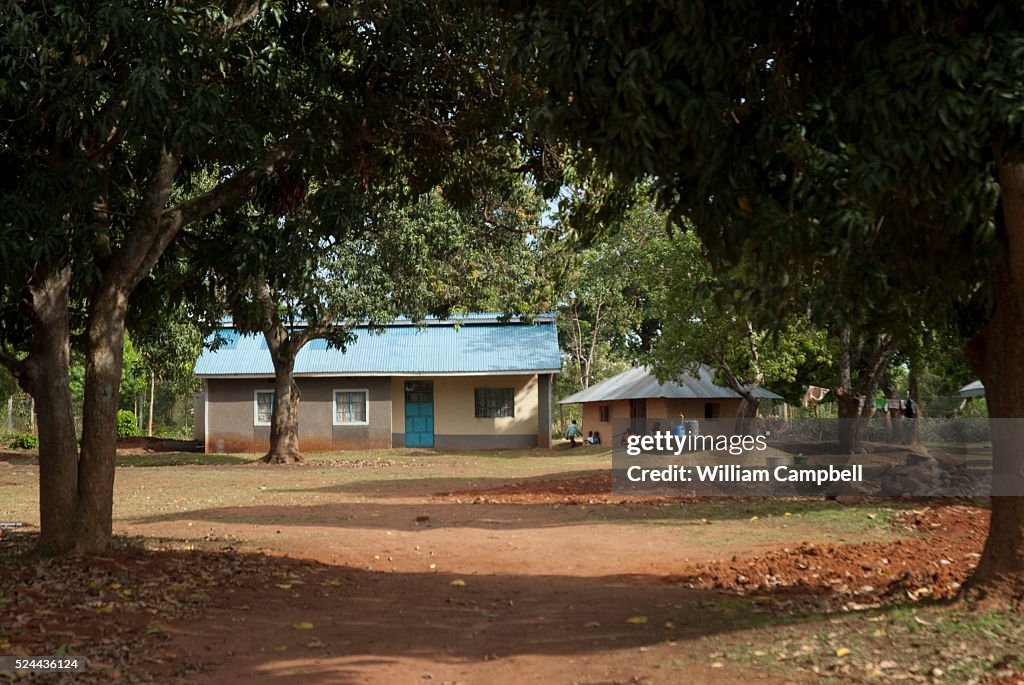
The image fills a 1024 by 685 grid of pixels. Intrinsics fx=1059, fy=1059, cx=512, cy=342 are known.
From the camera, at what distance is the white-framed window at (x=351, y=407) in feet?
122

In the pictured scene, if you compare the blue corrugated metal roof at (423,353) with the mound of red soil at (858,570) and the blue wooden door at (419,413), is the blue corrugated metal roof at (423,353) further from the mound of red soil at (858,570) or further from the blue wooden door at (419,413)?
the mound of red soil at (858,570)

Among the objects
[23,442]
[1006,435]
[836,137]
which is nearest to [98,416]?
[836,137]

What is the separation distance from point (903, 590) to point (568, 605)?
2.86 metres

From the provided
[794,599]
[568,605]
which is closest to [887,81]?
[794,599]

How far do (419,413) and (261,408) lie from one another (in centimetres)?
554

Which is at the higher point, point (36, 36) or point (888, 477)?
point (36, 36)

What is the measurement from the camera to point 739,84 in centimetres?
724

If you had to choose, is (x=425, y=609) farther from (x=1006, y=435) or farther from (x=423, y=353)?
(x=423, y=353)

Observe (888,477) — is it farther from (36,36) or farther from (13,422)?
(13,422)

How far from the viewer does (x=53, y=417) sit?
417 inches

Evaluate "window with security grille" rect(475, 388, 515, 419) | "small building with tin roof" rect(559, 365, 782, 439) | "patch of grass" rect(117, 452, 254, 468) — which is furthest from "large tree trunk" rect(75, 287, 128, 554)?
"window with security grille" rect(475, 388, 515, 419)

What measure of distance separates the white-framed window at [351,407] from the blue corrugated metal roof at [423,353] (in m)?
1.17

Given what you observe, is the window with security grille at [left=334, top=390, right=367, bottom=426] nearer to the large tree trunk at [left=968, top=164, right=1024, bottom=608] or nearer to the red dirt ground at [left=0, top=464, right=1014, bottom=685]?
the red dirt ground at [left=0, top=464, right=1014, bottom=685]

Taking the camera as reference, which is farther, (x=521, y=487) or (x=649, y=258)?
(x=649, y=258)
